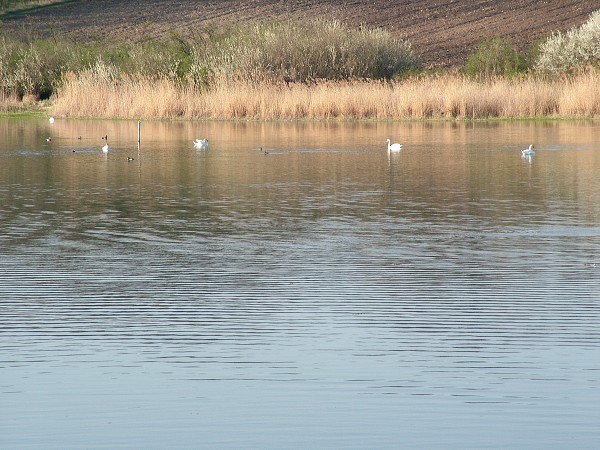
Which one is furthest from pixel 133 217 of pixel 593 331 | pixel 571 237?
pixel 593 331

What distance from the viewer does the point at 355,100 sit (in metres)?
37.8

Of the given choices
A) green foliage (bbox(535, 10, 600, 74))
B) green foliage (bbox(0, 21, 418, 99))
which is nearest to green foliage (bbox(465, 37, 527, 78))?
green foliage (bbox(535, 10, 600, 74))

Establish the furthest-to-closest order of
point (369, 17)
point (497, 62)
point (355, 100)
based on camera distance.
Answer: point (369, 17) < point (497, 62) < point (355, 100)

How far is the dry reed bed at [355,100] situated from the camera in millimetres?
37031

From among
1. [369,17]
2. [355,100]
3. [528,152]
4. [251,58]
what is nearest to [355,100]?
[355,100]

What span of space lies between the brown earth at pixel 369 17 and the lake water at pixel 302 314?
3973 centimetres

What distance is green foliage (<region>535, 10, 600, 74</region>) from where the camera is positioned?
4319 centimetres

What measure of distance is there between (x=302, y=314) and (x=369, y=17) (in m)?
58.6

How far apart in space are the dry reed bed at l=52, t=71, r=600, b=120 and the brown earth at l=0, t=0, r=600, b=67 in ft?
56.1

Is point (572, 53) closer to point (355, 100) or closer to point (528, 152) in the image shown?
point (355, 100)

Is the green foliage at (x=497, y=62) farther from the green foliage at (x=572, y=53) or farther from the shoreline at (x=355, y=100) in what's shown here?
the shoreline at (x=355, y=100)

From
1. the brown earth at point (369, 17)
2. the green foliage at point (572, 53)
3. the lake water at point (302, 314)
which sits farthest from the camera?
the brown earth at point (369, 17)

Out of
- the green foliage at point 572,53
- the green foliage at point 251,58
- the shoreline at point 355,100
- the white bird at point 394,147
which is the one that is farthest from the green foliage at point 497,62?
the white bird at point 394,147

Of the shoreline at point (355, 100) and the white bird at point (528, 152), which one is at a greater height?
the shoreline at point (355, 100)
